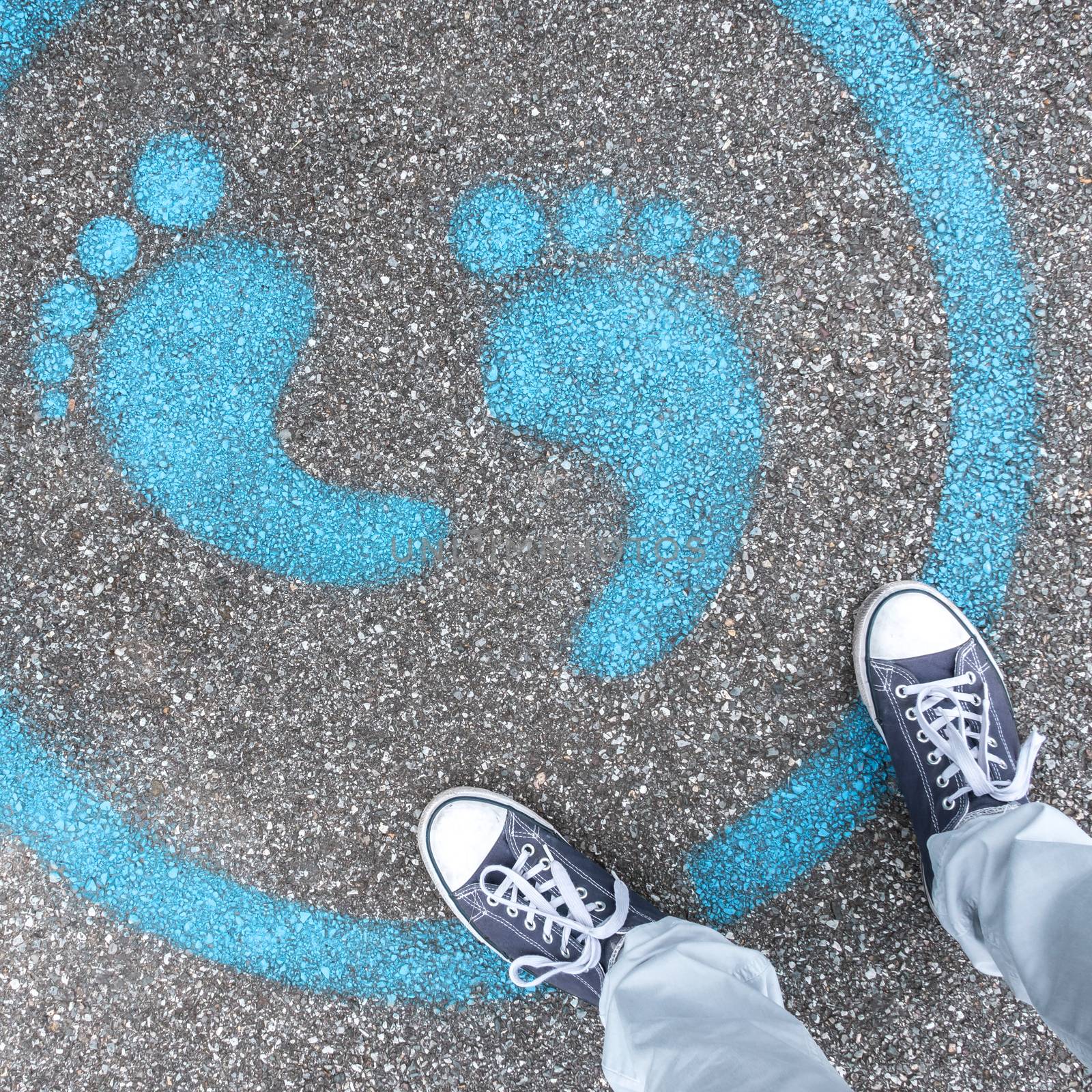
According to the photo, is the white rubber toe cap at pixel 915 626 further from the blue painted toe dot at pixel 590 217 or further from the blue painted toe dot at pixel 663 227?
the blue painted toe dot at pixel 590 217

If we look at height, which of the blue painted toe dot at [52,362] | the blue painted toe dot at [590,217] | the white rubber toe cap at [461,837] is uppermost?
the blue painted toe dot at [52,362]

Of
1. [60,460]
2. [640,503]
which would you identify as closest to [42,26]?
[60,460]

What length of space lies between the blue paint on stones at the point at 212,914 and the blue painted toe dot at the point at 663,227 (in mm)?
1795

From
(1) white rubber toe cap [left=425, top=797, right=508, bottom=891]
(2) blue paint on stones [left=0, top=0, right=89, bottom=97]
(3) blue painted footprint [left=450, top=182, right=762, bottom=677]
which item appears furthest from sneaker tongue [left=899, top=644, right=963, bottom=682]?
(2) blue paint on stones [left=0, top=0, right=89, bottom=97]

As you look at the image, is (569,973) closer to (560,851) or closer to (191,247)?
(560,851)

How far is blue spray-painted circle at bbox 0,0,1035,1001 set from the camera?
1745 mm

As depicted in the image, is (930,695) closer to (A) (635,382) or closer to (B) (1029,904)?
(B) (1029,904)

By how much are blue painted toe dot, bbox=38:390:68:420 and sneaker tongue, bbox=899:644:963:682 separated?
7.33 ft

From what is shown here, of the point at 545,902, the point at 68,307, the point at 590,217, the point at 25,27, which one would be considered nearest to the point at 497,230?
the point at 590,217

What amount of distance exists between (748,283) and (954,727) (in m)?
1.21

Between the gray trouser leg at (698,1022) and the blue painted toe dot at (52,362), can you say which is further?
the blue painted toe dot at (52,362)

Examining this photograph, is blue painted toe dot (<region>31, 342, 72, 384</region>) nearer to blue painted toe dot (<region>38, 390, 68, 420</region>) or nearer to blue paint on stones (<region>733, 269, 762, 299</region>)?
blue painted toe dot (<region>38, 390, 68, 420</region>)

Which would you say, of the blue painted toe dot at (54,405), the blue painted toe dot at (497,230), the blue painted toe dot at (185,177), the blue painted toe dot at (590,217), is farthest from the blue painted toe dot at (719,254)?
the blue painted toe dot at (54,405)

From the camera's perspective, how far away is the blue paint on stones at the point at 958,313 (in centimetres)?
174
